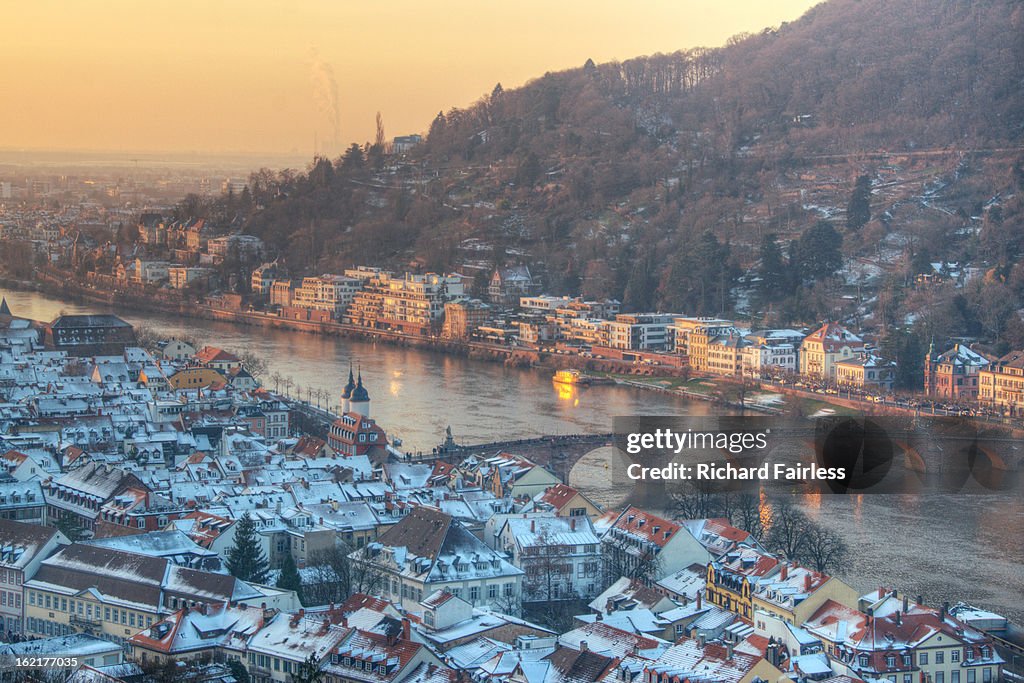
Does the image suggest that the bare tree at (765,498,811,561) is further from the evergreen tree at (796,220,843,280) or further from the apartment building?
the evergreen tree at (796,220,843,280)

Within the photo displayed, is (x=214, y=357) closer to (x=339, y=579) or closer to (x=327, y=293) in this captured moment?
(x=339, y=579)

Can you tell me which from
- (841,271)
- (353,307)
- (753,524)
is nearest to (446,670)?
(753,524)

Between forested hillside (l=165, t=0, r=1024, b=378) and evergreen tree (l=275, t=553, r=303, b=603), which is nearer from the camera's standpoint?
evergreen tree (l=275, t=553, r=303, b=603)

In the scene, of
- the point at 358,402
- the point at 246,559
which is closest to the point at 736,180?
the point at 358,402

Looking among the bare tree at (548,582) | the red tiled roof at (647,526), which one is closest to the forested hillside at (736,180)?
the red tiled roof at (647,526)

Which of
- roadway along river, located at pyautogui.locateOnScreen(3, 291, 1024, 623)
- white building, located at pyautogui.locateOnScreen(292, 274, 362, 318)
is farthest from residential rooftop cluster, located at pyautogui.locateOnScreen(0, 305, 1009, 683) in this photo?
white building, located at pyautogui.locateOnScreen(292, 274, 362, 318)

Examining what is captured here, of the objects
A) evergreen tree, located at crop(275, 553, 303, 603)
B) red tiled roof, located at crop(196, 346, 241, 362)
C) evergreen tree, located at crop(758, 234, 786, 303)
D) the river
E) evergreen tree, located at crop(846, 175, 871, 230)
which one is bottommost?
the river
